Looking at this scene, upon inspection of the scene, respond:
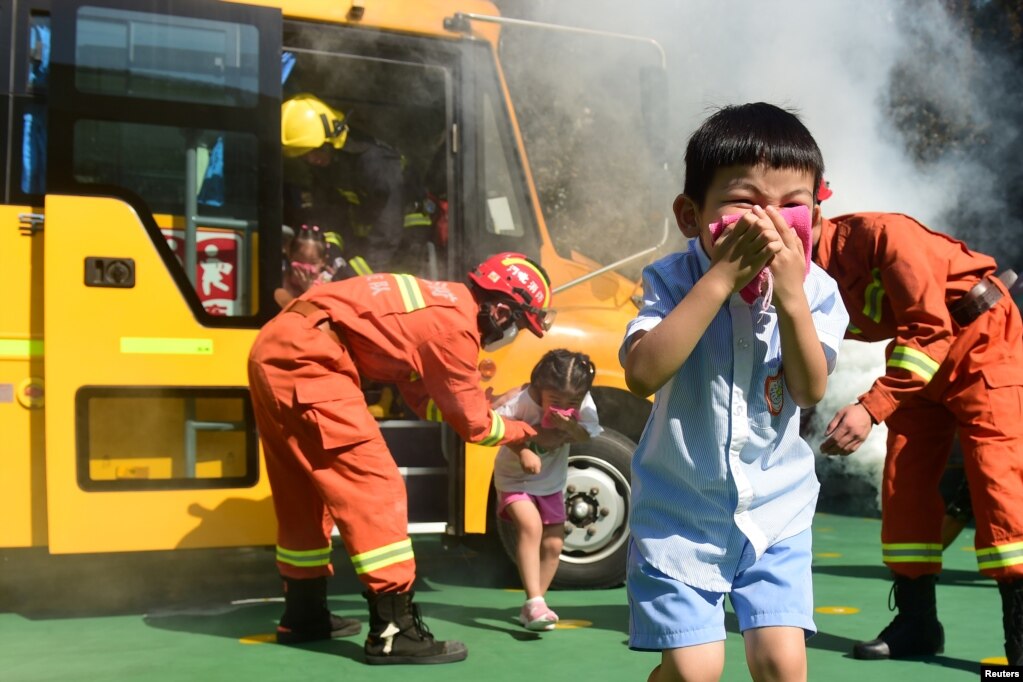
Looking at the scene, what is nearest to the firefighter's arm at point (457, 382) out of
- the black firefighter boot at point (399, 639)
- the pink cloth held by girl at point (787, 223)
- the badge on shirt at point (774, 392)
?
the black firefighter boot at point (399, 639)

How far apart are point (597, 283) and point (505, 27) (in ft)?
3.88

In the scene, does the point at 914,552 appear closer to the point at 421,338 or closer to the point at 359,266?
the point at 421,338

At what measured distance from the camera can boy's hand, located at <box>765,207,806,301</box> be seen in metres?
1.95

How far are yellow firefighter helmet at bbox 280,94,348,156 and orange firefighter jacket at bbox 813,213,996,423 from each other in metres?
2.79

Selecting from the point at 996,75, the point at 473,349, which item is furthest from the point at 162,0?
the point at 996,75

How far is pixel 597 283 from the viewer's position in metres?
5.28

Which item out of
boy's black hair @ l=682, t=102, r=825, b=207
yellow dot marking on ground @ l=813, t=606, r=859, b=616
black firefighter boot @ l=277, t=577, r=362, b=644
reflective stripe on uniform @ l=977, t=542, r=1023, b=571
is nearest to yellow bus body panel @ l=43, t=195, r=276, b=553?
black firefighter boot @ l=277, t=577, r=362, b=644

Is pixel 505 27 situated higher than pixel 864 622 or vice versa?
pixel 505 27

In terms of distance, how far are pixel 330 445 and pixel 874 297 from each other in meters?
1.75

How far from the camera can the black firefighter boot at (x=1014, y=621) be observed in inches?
136

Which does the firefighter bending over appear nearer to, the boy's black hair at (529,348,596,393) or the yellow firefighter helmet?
the yellow firefighter helmet

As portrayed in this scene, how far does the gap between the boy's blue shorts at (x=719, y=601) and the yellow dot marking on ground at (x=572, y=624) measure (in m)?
2.18

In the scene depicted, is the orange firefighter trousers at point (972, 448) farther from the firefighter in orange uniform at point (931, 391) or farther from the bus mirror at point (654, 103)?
the bus mirror at point (654, 103)

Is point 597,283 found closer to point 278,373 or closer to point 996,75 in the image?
point 278,373
